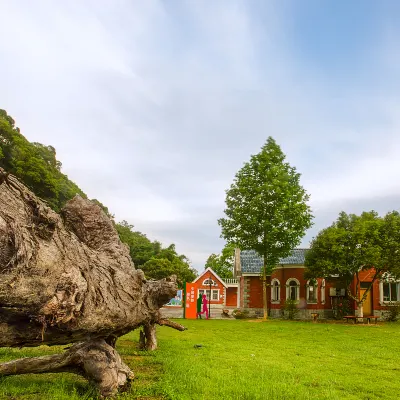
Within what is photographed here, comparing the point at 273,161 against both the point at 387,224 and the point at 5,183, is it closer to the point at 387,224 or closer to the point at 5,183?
the point at 387,224

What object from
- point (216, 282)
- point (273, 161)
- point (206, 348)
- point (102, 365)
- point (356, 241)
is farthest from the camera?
point (216, 282)

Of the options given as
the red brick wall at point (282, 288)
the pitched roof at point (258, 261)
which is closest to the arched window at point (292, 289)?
the red brick wall at point (282, 288)

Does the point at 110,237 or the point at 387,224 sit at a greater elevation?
the point at 387,224

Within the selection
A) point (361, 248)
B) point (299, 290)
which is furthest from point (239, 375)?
point (299, 290)

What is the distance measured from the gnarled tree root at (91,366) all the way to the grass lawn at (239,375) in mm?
194

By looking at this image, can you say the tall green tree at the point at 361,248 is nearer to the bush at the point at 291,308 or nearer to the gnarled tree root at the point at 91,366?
the bush at the point at 291,308

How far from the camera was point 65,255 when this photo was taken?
4.54m

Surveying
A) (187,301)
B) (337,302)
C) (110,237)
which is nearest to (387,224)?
(337,302)

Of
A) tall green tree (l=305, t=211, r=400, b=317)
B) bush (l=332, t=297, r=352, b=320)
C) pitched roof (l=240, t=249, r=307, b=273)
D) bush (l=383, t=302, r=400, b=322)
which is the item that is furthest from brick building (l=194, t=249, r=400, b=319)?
tall green tree (l=305, t=211, r=400, b=317)

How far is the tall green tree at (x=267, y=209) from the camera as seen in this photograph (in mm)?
26734

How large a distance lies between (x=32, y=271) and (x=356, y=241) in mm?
23276

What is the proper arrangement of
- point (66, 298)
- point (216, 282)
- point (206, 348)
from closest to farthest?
1. point (66, 298)
2. point (206, 348)
3. point (216, 282)

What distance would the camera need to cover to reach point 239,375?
7.48 m

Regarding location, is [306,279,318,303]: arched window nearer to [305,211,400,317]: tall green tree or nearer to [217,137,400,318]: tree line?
[217,137,400,318]: tree line
